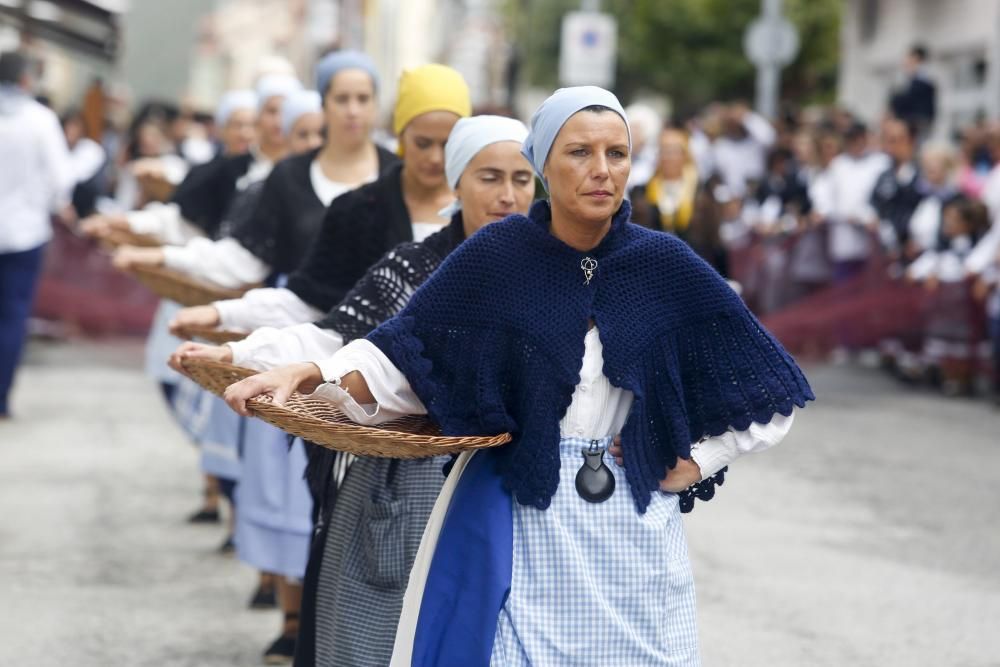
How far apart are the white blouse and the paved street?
2503 millimetres

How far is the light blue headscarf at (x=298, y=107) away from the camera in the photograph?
775 cm

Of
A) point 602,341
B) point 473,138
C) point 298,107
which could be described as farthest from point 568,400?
point 298,107

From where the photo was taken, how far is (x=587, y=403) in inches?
167

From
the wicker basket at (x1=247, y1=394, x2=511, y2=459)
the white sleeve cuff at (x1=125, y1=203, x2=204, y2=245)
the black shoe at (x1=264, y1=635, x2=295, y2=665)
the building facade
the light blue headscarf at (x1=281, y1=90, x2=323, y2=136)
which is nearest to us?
the wicker basket at (x1=247, y1=394, x2=511, y2=459)

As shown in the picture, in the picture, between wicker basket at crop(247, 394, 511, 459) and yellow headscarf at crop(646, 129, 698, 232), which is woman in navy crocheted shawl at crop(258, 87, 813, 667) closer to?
wicker basket at crop(247, 394, 511, 459)

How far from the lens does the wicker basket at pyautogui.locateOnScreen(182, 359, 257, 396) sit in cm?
456

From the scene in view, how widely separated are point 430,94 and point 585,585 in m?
2.14

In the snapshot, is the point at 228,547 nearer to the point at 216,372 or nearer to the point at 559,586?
the point at 216,372

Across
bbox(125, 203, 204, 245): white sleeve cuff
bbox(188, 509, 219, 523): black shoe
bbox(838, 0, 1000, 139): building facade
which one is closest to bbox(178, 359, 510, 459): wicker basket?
bbox(125, 203, 204, 245): white sleeve cuff

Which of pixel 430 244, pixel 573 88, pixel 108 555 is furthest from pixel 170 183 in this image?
pixel 573 88

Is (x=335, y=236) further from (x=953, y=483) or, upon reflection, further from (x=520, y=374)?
(x=953, y=483)

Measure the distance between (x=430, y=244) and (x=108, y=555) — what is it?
384cm

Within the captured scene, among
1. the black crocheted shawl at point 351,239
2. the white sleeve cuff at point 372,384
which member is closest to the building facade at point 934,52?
the black crocheted shawl at point 351,239

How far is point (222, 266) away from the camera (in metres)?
6.89
